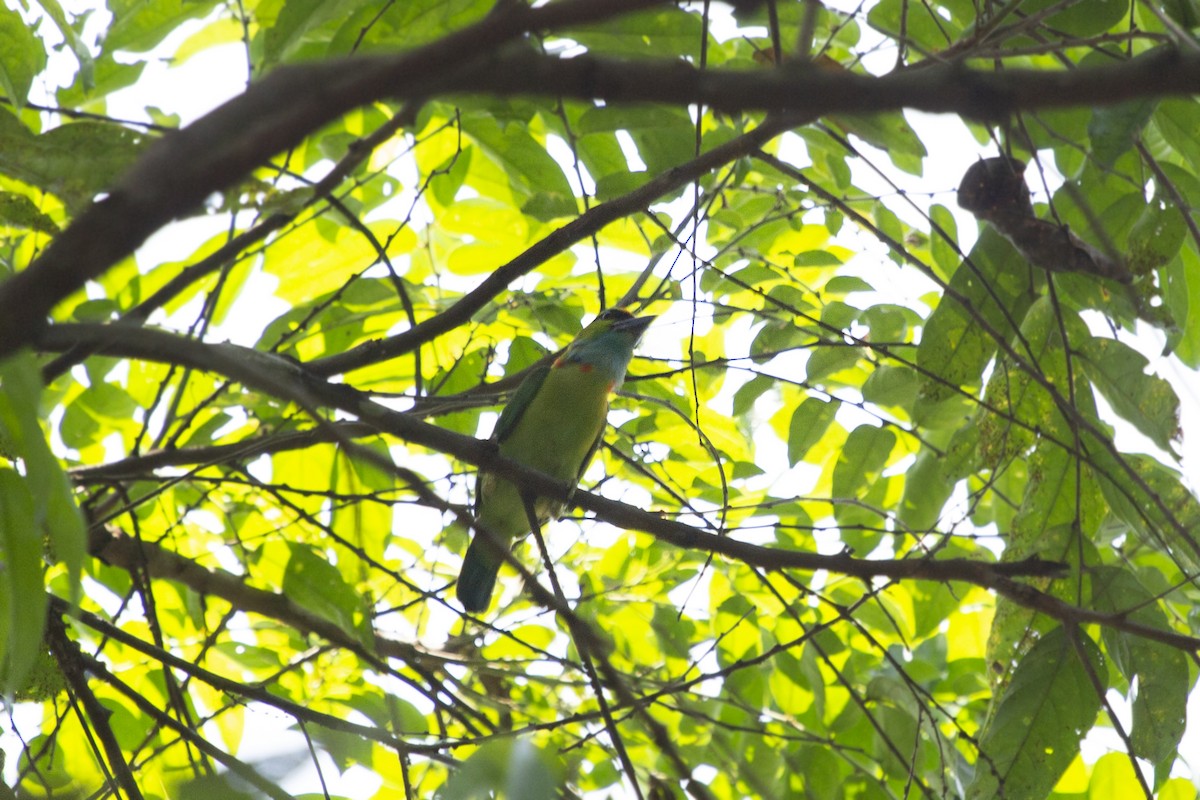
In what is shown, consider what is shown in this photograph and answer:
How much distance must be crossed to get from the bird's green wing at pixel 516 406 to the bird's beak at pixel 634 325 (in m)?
0.37

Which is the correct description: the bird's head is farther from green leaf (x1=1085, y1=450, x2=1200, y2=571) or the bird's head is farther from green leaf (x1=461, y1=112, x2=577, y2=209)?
green leaf (x1=1085, y1=450, x2=1200, y2=571)

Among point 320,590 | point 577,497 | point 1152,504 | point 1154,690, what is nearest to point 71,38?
point 320,590

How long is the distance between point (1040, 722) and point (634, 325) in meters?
2.50

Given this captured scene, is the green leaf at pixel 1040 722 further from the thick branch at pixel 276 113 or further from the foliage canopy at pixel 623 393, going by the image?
the thick branch at pixel 276 113

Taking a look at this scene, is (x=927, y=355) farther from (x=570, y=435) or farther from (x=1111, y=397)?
(x=570, y=435)

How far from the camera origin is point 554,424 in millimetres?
4559

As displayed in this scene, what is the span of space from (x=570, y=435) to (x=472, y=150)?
1294 millimetres

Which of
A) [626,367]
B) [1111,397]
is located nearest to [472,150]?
[626,367]

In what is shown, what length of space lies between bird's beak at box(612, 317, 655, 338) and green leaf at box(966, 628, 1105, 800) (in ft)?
7.03

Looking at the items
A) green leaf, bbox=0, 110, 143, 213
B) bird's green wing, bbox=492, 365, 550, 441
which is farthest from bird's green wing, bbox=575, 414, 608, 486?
green leaf, bbox=0, 110, 143, 213

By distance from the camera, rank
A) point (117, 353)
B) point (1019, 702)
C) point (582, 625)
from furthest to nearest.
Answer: point (1019, 702)
point (117, 353)
point (582, 625)

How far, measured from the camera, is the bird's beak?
4359 mm

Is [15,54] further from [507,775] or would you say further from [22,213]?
[507,775]

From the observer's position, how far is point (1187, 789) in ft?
11.1
